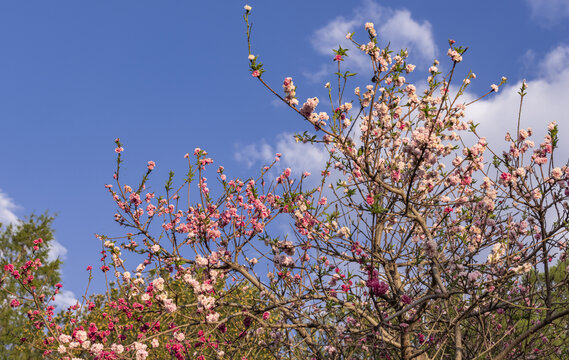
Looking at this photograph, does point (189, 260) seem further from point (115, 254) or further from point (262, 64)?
point (262, 64)

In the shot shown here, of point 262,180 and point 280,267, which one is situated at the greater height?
point 262,180

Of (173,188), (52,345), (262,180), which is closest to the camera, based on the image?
(52,345)

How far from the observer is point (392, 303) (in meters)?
6.15

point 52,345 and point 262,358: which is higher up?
point 262,358

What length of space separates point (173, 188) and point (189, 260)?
1.26m

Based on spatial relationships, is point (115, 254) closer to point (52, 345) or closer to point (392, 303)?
point (52, 345)

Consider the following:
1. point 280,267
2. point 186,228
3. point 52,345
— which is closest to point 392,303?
point 280,267

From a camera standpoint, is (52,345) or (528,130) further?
(52,345)

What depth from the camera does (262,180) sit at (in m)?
8.38

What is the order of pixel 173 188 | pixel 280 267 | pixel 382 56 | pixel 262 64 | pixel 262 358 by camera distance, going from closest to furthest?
pixel 262 64
pixel 382 56
pixel 280 267
pixel 173 188
pixel 262 358

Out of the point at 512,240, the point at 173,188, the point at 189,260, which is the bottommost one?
the point at 512,240

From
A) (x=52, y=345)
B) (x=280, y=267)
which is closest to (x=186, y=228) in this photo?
(x=280, y=267)

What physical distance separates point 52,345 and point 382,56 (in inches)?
251

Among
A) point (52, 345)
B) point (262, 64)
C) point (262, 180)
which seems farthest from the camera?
point (262, 180)
